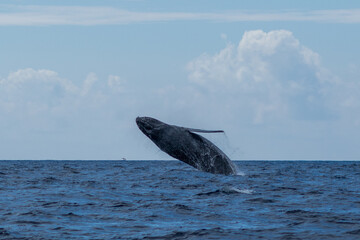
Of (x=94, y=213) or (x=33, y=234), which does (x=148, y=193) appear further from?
(x=33, y=234)

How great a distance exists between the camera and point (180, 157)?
789 inches

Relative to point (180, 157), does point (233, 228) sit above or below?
below

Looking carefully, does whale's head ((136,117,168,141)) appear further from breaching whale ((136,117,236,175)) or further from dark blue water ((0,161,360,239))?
dark blue water ((0,161,360,239))

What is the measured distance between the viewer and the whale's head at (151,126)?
19.6 meters

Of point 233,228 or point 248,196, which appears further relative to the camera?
point 248,196

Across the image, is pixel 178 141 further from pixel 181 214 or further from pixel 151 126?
pixel 181 214

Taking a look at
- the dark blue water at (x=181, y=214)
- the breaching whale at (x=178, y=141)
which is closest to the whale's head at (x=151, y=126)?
the breaching whale at (x=178, y=141)

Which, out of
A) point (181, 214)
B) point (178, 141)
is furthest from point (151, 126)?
point (181, 214)

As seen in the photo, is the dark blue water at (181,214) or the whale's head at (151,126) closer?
the dark blue water at (181,214)

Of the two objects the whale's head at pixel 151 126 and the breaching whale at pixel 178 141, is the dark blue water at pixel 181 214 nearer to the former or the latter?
the breaching whale at pixel 178 141

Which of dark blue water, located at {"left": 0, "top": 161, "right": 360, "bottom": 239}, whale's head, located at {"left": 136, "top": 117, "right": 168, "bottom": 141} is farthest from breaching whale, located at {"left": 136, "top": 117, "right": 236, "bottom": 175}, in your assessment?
dark blue water, located at {"left": 0, "top": 161, "right": 360, "bottom": 239}

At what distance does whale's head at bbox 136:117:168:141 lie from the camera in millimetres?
19594

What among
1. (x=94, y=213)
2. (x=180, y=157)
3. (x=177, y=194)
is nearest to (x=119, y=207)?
(x=94, y=213)

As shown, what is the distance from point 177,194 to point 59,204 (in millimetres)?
5181
